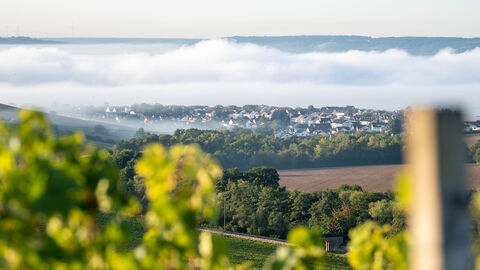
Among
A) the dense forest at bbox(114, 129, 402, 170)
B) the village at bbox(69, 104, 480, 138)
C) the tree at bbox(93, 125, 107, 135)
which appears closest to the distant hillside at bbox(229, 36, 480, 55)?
the village at bbox(69, 104, 480, 138)

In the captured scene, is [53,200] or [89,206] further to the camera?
[89,206]

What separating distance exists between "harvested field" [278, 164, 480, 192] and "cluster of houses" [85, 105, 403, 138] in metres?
23.4

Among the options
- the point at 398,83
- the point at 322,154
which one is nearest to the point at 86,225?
the point at 322,154

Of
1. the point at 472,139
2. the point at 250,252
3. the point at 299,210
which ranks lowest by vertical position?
the point at 250,252

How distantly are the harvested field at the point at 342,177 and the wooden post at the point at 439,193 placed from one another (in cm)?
→ 4511

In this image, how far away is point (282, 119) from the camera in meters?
101

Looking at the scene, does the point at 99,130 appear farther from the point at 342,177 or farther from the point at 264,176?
the point at 264,176

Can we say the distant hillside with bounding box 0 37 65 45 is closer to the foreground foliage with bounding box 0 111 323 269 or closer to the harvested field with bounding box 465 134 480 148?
the harvested field with bounding box 465 134 480 148

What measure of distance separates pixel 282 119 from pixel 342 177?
153 ft

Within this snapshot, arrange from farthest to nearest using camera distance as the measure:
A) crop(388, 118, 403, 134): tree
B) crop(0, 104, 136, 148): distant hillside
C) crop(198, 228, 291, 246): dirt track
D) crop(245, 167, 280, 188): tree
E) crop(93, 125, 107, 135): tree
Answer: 1. crop(388, 118, 403, 134): tree
2. crop(93, 125, 107, 135): tree
3. crop(0, 104, 136, 148): distant hillside
4. crop(245, 167, 280, 188): tree
5. crop(198, 228, 291, 246): dirt track

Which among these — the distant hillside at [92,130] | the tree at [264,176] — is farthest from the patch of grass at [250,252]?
the distant hillside at [92,130]

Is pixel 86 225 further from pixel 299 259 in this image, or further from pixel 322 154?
pixel 322 154

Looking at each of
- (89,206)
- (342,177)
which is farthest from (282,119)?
(89,206)

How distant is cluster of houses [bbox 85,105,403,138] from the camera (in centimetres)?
8694
